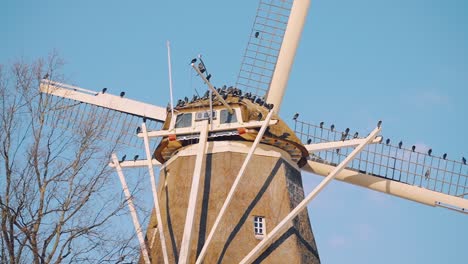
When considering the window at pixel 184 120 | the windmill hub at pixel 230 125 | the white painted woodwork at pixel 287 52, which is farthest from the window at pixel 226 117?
the white painted woodwork at pixel 287 52

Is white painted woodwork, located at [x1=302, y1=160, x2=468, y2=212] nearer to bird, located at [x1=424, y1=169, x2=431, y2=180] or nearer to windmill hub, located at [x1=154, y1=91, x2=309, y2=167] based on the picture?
bird, located at [x1=424, y1=169, x2=431, y2=180]

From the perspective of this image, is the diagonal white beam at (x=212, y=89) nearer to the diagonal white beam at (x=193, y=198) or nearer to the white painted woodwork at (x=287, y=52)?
the diagonal white beam at (x=193, y=198)

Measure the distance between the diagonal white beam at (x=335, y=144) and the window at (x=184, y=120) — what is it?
4.26 m

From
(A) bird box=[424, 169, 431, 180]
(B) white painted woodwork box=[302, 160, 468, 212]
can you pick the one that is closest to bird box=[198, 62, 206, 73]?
(B) white painted woodwork box=[302, 160, 468, 212]

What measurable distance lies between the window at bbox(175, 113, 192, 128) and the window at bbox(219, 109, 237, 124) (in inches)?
46.9

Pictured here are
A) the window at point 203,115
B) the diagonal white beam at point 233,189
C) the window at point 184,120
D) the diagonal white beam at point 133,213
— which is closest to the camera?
the diagonal white beam at point 133,213

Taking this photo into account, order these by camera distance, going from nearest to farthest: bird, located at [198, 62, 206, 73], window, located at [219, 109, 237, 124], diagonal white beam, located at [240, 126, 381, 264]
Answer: diagonal white beam, located at [240, 126, 381, 264] → bird, located at [198, 62, 206, 73] → window, located at [219, 109, 237, 124]

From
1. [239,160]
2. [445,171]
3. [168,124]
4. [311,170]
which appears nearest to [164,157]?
[168,124]

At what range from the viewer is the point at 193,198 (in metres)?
27.4

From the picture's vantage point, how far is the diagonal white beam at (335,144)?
29.7m

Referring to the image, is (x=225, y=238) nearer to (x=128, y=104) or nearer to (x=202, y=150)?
(x=202, y=150)

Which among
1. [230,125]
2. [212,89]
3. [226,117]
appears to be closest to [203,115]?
[226,117]

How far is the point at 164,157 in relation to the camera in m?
31.9

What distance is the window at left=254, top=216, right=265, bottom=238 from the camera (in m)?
28.5
